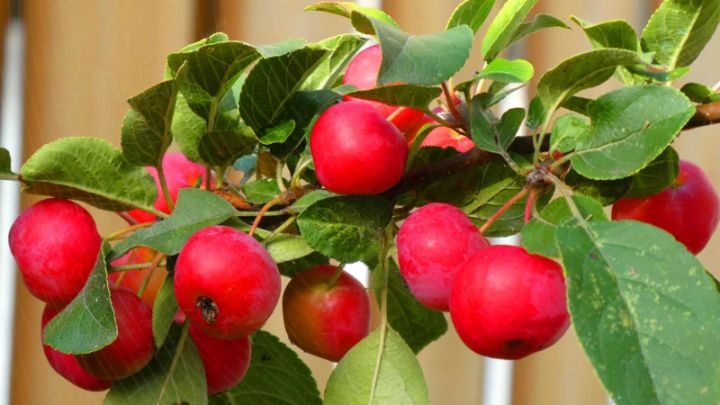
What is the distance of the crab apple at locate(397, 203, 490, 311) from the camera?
1.03 feet

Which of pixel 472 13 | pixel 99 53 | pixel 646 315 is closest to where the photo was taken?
pixel 646 315

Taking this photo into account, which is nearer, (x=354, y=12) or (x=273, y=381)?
(x=354, y=12)

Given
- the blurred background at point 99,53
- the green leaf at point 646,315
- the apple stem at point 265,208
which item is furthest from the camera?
the blurred background at point 99,53

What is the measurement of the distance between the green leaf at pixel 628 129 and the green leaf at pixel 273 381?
187 millimetres

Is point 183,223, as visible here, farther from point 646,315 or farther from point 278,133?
point 646,315

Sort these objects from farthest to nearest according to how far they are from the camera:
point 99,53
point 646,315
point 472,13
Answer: point 99,53 → point 472,13 → point 646,315

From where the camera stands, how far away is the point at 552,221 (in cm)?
31

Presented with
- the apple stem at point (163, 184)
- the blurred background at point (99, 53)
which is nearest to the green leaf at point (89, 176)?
the apple stem at point (163, 184)

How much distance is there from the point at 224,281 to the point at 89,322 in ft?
0.16

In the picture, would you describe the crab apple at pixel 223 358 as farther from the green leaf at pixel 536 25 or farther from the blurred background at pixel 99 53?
the blurred background at pixel 99 53

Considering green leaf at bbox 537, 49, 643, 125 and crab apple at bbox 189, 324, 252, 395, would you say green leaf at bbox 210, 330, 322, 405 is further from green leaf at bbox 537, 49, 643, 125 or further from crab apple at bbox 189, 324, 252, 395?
green leaf at bbox 537, 49, 643, 125

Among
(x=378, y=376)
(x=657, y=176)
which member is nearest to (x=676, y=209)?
(x=657, y=176)

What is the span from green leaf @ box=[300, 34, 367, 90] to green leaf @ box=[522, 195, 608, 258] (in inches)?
5.0

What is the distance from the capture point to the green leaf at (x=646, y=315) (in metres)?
0.25
